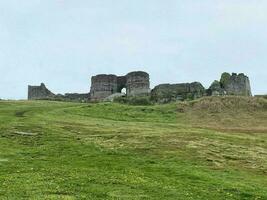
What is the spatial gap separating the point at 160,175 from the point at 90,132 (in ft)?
63.7

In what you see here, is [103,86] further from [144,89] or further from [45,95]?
[45,95]

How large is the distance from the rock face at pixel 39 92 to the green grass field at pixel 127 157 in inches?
1565

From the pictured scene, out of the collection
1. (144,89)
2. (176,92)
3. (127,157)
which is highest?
(144,89)

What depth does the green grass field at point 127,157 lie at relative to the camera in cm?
2722

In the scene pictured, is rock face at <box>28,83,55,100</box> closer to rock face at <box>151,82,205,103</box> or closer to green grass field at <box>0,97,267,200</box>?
rock face at <box>151,82,205,103</box>

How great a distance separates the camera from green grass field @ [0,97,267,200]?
2722cm

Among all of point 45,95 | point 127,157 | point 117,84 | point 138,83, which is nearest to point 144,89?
point 138,83

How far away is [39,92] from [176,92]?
29.6 metres

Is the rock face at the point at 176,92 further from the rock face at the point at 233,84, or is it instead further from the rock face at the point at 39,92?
the rock face at the point at 39,92

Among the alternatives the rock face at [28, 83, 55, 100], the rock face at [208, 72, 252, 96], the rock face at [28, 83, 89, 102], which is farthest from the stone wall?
the rock face at [208, 72, 252, 96]

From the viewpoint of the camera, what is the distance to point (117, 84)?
110m

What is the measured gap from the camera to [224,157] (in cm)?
4075

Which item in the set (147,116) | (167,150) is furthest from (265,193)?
(147,116)

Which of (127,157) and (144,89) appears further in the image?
(144,89)
